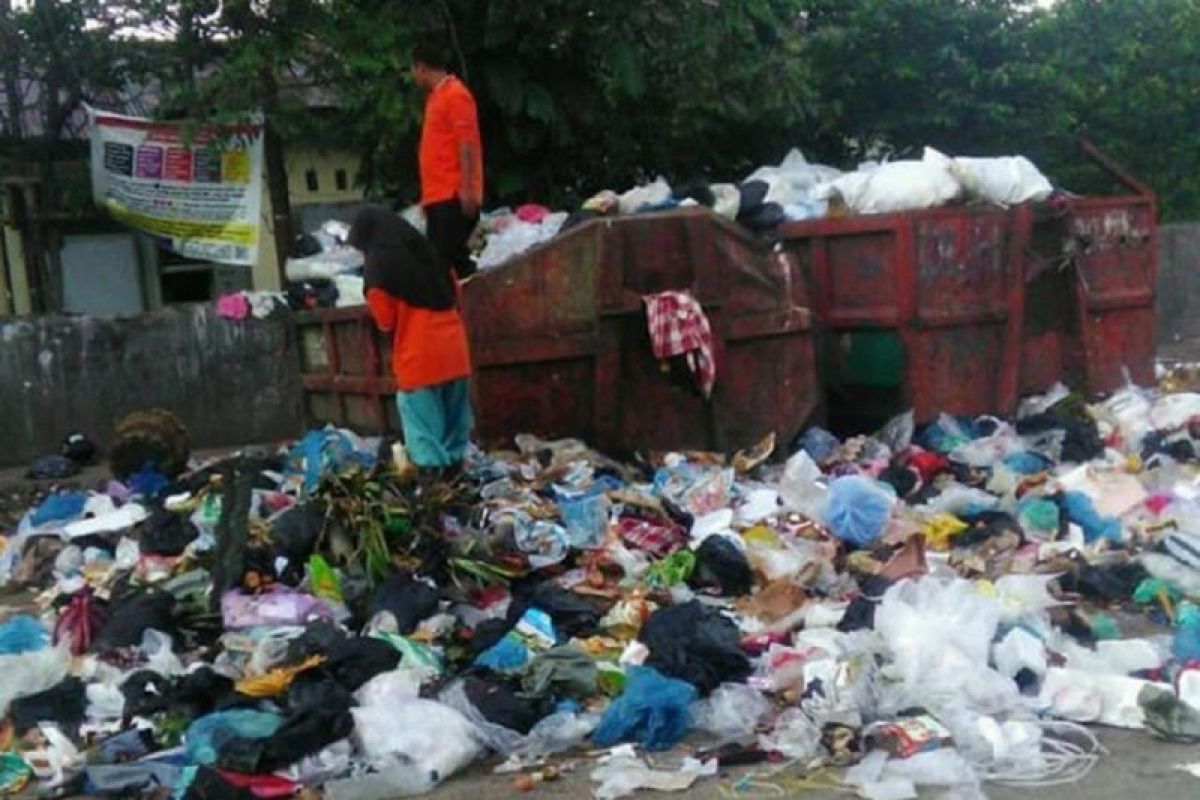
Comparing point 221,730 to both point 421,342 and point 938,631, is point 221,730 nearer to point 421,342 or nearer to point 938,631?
point 421,342

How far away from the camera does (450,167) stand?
560 cm

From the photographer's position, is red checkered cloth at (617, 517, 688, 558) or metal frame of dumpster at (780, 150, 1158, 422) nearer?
red checkered cloth at (617, 517, 688, 558)

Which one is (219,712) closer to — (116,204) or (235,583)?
(235,583)

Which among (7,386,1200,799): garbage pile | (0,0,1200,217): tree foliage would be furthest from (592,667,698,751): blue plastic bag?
(0,0,1200,217): tree foliage

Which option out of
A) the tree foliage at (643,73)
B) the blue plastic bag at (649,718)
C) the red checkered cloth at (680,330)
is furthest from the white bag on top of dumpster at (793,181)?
the blue plastic bag at (649,718)

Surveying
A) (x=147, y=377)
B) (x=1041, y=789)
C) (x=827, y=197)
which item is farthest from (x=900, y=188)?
(x=147, y=377)

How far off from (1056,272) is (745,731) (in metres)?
4.68

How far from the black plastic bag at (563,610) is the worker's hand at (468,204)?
1.61m

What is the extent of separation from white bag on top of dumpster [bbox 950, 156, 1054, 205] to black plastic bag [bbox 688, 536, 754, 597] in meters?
3.19

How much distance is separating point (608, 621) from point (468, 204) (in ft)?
6.01

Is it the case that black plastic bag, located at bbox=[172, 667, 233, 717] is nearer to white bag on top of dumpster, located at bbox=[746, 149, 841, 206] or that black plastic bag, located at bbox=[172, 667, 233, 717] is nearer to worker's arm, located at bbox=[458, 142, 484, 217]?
worker's arm, located at bbox=[458, 142, 484, 217]

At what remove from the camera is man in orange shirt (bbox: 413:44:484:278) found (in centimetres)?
555

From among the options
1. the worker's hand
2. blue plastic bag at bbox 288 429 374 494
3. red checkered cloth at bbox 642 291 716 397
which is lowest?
blue plastic bag at bbox 288 429 374 494

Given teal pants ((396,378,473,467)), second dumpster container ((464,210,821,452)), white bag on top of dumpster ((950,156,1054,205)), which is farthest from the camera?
white bag on top of dumpster ((950,156,1054,205))
